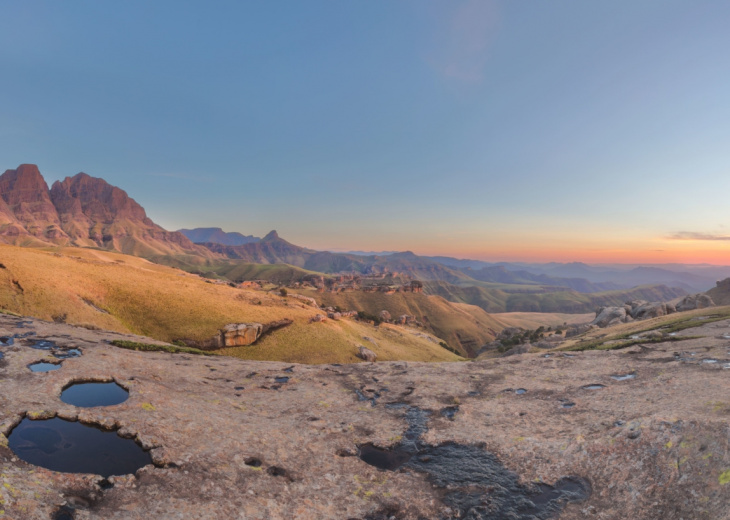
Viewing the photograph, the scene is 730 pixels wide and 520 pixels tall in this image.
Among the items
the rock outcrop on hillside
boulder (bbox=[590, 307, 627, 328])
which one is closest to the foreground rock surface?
the rock outcrop on hillside

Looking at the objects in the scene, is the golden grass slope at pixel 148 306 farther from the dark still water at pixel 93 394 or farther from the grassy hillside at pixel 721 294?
the grassy hillside at pixel 721 294

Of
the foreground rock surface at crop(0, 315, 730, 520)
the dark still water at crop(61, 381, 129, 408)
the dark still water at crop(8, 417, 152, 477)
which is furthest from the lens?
the dark still water at crop(61, 381, 129, 408)

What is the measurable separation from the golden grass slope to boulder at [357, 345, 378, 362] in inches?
79.8

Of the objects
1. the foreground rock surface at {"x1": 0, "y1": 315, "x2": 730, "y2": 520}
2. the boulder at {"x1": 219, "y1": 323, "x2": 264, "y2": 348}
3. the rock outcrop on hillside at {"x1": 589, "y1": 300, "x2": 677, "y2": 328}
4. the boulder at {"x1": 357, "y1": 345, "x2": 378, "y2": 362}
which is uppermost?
the foreground rock surface at {"x1": 0, "y1": 315, "x2": 730, "y2": 520}

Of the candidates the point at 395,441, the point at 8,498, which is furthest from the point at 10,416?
the point at 395,441

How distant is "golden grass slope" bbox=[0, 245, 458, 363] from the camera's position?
52938 mm

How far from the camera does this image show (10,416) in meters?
15.7

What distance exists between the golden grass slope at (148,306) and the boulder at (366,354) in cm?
203

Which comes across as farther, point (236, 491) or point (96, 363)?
point (96, 363)

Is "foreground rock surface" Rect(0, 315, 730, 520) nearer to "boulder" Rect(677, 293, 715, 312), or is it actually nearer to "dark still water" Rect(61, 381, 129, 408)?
"dark still water" Rect(61, 381, 129, 408)

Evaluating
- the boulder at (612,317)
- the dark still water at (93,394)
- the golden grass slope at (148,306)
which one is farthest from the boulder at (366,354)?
the boulder at (612,317)

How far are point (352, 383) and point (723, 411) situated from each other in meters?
26.8

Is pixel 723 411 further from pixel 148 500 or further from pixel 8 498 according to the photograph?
pixel 8 498

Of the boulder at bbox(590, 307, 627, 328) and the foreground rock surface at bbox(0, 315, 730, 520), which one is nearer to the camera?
the foreground rock surface at bbox(0, 315, 730, 520)
